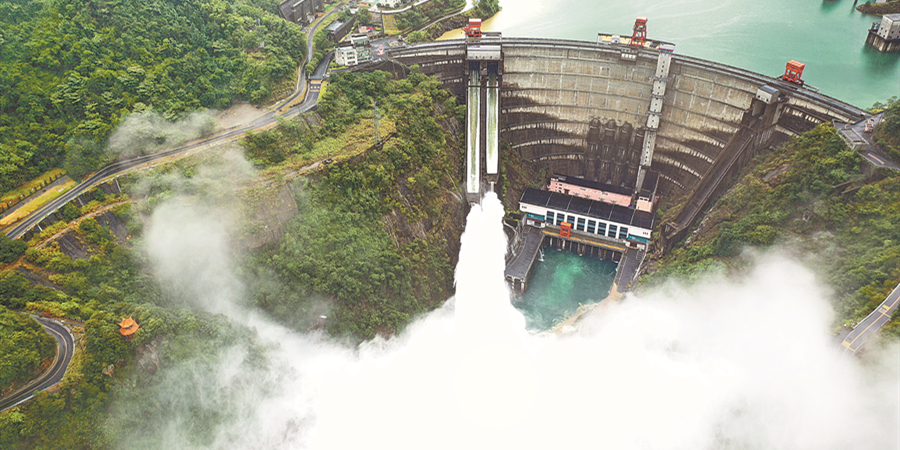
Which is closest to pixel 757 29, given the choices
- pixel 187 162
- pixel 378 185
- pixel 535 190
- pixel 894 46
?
pixel 894 46

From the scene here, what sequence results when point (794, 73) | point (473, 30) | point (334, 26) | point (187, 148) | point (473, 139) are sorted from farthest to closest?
point (334, 26)
point (473, 30)
point (473, 139)
point (794, 73)
point (187, 148)

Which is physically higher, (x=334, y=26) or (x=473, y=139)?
(x=334, y=26)

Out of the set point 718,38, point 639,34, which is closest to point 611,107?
point 639,34

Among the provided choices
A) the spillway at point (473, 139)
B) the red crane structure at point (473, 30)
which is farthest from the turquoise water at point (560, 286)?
the red crane structure at point (473, 30)

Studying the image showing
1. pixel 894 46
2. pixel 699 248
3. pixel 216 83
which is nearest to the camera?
pixel 699 248

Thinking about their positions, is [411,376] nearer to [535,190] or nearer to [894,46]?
[535,190]

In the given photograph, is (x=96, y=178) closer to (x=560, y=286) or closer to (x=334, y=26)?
(x=334, y=26)

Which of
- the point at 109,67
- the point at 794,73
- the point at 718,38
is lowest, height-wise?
the point at 718,38
